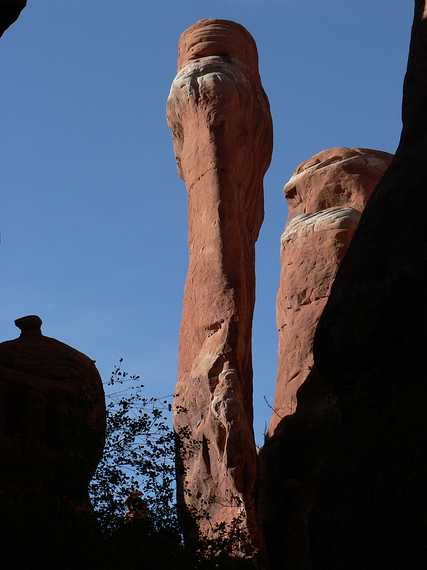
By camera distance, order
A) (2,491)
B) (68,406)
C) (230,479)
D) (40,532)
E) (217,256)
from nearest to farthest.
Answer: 1. (40,532)
2. (2,491)
3. (68,406)
4. (230,479)
5. (217,256)

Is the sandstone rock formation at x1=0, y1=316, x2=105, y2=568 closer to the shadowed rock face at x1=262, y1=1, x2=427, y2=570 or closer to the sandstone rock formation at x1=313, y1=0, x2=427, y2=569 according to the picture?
the shadowed rock face at x1=262, y1=1, x2=427, y2=570

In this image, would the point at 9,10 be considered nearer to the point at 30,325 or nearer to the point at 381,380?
the point at 381,380

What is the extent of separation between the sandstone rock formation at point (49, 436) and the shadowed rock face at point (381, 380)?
312 centimetres

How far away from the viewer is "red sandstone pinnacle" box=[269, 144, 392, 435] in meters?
21.0

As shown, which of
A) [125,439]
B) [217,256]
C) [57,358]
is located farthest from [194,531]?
[217,256]

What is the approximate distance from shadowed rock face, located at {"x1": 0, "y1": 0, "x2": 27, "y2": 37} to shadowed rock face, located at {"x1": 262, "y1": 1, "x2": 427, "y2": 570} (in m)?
3.79

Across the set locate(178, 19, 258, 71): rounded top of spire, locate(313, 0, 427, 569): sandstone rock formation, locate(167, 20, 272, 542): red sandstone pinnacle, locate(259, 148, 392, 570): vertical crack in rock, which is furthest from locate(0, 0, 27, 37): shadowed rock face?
locate(178, 19, 258, 71): rounded top of spire

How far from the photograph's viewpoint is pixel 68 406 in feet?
52.4

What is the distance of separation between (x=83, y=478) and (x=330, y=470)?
576cm

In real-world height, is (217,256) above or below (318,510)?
above

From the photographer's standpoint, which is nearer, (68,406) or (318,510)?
(318,510)

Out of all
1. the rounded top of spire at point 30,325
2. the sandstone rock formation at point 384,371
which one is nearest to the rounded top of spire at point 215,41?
the rounded top of spire at point 30,325

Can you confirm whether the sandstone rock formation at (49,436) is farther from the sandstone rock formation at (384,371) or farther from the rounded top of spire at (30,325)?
the sandstone rock formation at (384,371)

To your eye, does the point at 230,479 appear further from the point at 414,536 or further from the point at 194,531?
the point at 414,536
